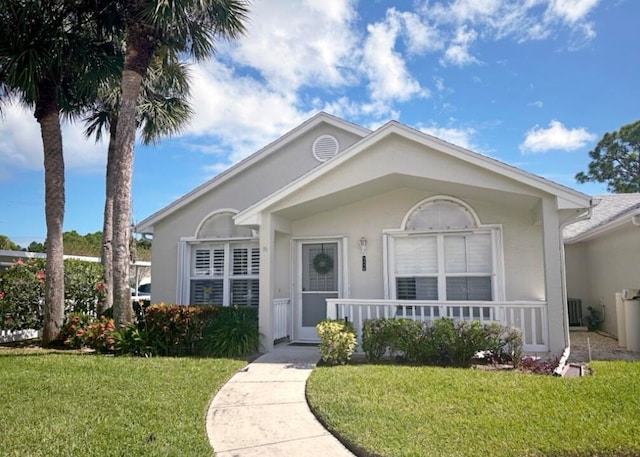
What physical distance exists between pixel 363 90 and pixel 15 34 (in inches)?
384

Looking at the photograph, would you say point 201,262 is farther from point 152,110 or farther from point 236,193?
point 152,110

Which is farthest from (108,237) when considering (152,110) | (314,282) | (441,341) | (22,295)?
(441,341)

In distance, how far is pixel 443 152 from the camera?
934 centimetres

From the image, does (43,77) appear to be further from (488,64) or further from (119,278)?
(488,64)

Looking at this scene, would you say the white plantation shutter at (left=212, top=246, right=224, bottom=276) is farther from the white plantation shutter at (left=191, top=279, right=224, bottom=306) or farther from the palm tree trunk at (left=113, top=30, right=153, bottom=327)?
the palm tree trunk at (left=113, top=30, right=153, bottom=327)

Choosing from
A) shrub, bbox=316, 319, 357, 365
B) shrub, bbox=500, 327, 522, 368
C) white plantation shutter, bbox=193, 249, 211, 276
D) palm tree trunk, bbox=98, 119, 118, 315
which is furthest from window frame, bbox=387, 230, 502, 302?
palm tree trunk, bbox=98, 119, 118, 315

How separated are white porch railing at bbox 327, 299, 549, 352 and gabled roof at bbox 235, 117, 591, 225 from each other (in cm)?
216

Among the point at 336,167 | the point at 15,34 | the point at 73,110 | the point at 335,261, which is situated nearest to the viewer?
the point at 336,167

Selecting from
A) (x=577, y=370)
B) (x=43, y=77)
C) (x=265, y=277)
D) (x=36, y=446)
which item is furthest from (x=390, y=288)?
(x=43, y=77)

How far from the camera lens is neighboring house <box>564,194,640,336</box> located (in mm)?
10852

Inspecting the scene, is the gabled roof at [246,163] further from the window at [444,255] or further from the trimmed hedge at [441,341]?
the trimmed hedge at [441,341]

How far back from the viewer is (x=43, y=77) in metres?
11.5

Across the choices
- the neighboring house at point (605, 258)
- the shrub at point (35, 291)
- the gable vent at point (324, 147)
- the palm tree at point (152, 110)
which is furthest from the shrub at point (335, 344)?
the palm tree at point (152, 110)

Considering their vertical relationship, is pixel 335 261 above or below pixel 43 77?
below
